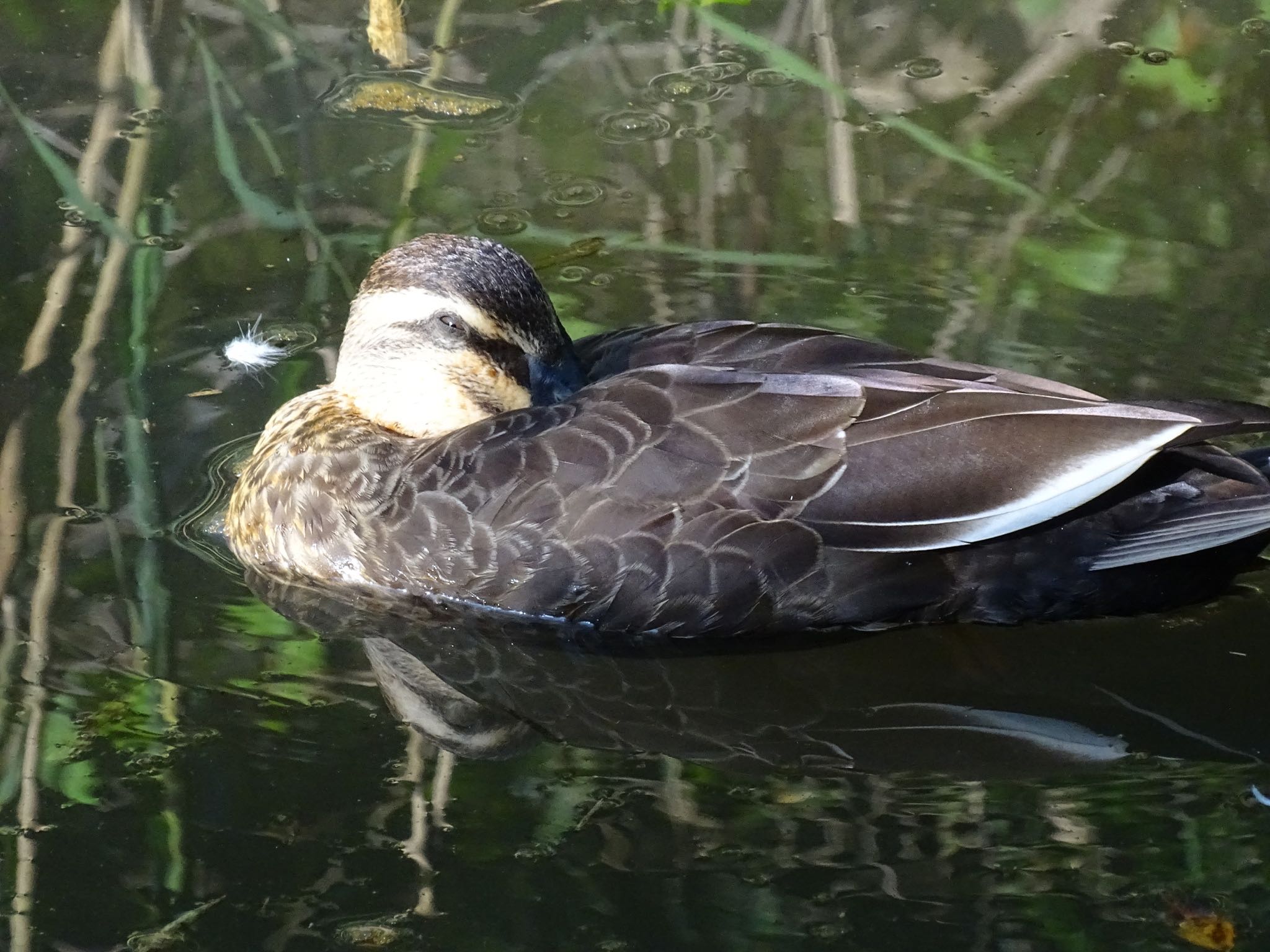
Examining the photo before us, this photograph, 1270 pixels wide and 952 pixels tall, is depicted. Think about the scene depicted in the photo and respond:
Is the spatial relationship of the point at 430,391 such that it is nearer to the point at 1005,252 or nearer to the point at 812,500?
the point at 812,500

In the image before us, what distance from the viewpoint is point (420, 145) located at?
7473 mm

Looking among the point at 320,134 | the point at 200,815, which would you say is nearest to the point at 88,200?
the point at 320,134

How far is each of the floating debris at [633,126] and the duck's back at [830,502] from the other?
269cm

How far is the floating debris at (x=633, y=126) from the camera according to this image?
297 inches

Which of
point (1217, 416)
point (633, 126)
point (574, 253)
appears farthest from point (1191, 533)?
point (633, 126)

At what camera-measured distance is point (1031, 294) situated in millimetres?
6422

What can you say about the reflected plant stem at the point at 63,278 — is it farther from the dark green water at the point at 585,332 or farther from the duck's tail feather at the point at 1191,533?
the duck's tail feather at the point at 1191,533

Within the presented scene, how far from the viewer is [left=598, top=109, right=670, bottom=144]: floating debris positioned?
7535 mm

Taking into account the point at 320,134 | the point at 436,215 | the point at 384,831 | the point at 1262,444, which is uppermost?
the point at 320,134

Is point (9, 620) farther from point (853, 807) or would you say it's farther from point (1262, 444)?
point (1262, 444)

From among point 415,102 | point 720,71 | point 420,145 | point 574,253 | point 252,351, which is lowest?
point 252,351

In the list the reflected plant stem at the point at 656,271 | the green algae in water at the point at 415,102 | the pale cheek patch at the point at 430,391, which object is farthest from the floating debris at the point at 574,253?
the pale cheek patch at the point at 430,391

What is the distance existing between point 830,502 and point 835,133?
3.17 meters

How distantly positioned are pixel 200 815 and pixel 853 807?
160 cm
